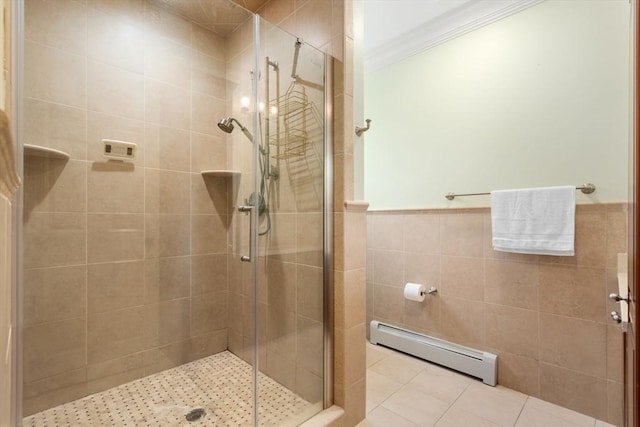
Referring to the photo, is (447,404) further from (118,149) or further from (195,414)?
(118,149)

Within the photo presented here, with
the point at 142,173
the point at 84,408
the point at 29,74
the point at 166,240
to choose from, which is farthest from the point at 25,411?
the point at 29,74

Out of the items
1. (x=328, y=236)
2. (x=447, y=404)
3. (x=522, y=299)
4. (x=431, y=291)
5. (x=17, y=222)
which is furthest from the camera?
(x=431, y=291)

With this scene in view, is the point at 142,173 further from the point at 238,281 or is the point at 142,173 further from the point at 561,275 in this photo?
the point at 561,275

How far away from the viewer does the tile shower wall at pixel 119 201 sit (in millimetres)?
1326

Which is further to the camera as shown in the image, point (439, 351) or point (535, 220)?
point (439, 351)

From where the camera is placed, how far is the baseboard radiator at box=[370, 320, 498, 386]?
1750 mm

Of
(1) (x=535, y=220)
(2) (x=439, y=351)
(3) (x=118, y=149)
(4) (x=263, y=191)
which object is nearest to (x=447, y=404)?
(2) (x=439, y=351)

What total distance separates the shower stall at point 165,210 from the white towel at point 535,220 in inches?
42.1

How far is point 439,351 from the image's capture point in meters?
1.94

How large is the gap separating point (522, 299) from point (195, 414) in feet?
6.23

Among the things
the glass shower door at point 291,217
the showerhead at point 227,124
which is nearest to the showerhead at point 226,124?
the showerhead at point 227,124

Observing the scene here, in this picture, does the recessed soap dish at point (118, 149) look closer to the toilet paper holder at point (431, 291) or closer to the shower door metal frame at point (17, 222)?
the shower door metal frame at point (17, 222)

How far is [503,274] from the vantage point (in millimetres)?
1746

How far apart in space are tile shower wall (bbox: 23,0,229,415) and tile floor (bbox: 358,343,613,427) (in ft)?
3.49
